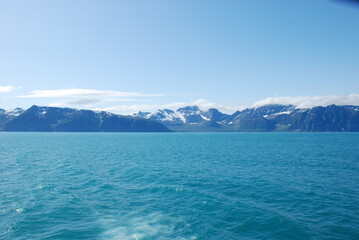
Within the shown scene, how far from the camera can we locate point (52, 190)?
45156 millimetres

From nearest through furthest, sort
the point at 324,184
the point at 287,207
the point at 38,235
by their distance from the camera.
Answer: the point at 38,235 → the point at 287,207 → the point at 324,184

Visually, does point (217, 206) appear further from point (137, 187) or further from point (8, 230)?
point (8, 230)

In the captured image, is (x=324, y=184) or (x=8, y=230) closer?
(x=8, y=230)

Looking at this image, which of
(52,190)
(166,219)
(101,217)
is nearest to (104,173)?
(52,190)

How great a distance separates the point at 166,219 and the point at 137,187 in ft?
55.8

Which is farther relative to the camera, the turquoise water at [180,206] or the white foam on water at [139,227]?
the turquoise water at [180,206]

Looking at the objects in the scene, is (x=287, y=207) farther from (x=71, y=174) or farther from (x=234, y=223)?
(x=71, y=174)

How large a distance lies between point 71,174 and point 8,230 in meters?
33.6

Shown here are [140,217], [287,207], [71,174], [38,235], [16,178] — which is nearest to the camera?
[38,235]

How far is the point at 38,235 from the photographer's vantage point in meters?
27.4

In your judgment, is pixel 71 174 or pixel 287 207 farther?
pixel 71 174

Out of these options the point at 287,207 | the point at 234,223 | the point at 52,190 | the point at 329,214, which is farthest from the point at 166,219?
the point at 52,190

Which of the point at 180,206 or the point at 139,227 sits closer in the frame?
the point at 139,227

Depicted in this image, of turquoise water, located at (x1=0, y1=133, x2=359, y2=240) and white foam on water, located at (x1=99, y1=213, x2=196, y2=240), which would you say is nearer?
white foam on water, located at (x1=99, y1=213, x2=196, y2=240)
